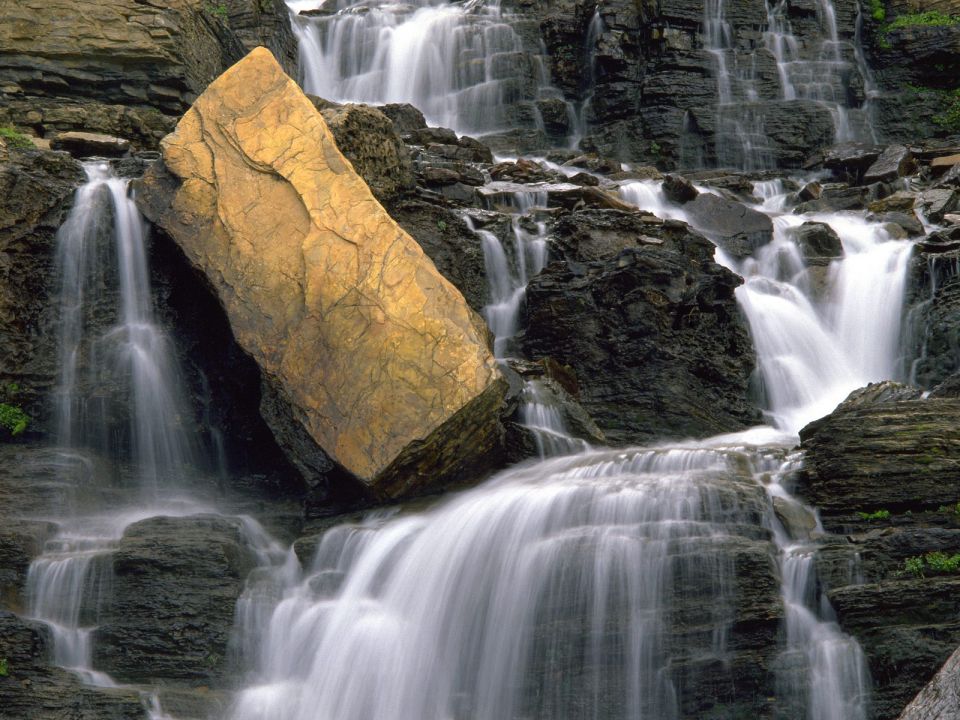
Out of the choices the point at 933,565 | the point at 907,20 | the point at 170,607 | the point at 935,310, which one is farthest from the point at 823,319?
the point at 907,20

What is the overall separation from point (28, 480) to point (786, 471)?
7.37m

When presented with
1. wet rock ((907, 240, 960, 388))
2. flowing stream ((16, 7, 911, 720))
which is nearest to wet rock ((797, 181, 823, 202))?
wet rock ((907, 240, 960, 388))

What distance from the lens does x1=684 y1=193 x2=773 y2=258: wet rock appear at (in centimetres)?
1630

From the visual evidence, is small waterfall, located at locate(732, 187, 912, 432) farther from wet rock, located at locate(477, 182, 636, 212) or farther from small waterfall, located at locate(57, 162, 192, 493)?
small waterfall, located at locate(57, 162, 192, 493)

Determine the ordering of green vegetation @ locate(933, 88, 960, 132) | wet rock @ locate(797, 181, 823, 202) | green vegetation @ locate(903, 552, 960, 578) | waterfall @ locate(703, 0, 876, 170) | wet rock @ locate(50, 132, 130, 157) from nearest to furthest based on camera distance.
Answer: green vegetation @ locate(903, 552, 960, 578) < wet rock @ locate(50, 132, 130, 157) < wet rock @ locate(797, 181, 823, 202) < waterfall @ locate(703, 0, 876, 170) < green vegetation @ locate(933, 88, 960, 132)

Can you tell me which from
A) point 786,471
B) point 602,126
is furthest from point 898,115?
point 786,471

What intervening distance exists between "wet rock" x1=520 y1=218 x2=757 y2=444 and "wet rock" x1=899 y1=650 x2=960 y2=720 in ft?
29.2

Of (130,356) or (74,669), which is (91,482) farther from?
(74,669)

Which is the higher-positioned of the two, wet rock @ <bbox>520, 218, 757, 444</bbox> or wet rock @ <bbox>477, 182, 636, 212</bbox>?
wet rock @ <bbox>477, 182, 636, 212</bbox>

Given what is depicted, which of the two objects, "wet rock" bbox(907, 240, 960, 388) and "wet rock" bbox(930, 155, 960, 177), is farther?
"wet rock" bbox(930, 155, 960, 177)

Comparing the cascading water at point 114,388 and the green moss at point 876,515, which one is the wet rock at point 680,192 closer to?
the cascading water at point 114,388

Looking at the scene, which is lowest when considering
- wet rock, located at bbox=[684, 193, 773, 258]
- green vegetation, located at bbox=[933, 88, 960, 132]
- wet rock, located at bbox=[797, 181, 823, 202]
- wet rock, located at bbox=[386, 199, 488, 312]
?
wet rock, located at bbox=[386, 199, 488, 312]

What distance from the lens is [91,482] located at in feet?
35.6

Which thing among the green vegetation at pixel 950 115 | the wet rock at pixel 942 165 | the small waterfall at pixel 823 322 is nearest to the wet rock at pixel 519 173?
the small waterfall at pixel 823 322
